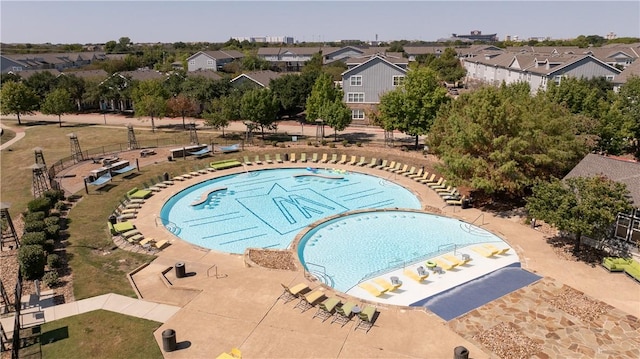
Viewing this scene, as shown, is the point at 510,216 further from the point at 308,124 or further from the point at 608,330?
the point at 308,124

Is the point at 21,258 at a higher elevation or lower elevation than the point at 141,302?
higher

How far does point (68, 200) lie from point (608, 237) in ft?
121

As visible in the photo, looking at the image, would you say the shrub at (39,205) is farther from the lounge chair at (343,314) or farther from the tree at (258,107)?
the tree at (258,107)

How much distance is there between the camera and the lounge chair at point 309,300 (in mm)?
18562

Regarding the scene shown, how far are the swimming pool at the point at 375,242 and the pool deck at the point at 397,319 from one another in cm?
230

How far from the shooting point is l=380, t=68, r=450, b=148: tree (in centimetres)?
4262

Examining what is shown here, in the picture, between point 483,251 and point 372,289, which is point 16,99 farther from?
point 483,251

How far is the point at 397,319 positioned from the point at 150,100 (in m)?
49.4

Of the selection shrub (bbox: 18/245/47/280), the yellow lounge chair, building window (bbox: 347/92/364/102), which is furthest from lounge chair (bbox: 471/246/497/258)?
building window (bbox: 347/92/364/102)

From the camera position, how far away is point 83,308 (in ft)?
61.0

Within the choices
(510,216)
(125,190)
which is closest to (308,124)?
(125,190)

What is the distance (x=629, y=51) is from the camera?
90.8m

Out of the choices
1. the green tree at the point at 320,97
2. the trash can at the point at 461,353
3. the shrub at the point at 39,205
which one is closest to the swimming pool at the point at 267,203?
the shrub at the point at 39,205

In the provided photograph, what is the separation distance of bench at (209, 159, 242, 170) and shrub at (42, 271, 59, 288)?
20695 millimetres
